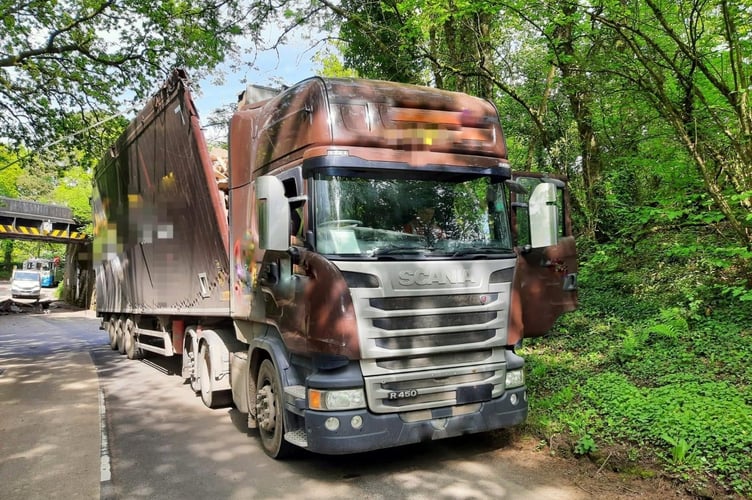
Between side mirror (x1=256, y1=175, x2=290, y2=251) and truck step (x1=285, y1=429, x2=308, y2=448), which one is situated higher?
side mirror (x1=256, y1=175, x2=290, y2=251)

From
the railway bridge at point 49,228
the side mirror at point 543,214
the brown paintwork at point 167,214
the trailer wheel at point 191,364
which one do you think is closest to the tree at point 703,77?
the side mirror at point 543,214

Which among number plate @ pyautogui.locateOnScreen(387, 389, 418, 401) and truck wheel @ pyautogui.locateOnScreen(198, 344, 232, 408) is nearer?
number plate @ pyautogui.locateOnScreen(387, 389, 418, 401)

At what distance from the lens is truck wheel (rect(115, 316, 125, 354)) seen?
40.8 ft

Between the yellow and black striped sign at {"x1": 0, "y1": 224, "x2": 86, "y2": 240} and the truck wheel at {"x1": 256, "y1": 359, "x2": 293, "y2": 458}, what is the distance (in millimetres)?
29846

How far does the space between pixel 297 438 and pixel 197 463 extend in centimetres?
122

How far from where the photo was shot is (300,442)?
4.24 m

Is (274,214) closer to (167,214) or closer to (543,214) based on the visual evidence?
(543,214)

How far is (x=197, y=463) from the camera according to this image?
484 cm

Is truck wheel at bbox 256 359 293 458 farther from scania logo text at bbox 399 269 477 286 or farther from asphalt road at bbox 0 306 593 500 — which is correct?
scania logo text at bbox 399 269 477 286

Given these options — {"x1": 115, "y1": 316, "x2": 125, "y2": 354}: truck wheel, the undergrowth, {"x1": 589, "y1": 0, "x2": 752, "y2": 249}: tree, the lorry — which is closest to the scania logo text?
the lorry

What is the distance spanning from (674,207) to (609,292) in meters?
2.08

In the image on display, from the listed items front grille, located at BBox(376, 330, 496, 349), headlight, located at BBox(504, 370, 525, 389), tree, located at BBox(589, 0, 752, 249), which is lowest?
headlight, located at BBox(504, 370, 525, 389)

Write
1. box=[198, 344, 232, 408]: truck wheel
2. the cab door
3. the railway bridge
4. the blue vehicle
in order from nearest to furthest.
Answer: the cab door < box=[198, 344, 232, 408]: truck wheel < the railway bridge < the blue vehicle

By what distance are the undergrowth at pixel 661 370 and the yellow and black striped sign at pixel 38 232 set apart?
99.7 feet
